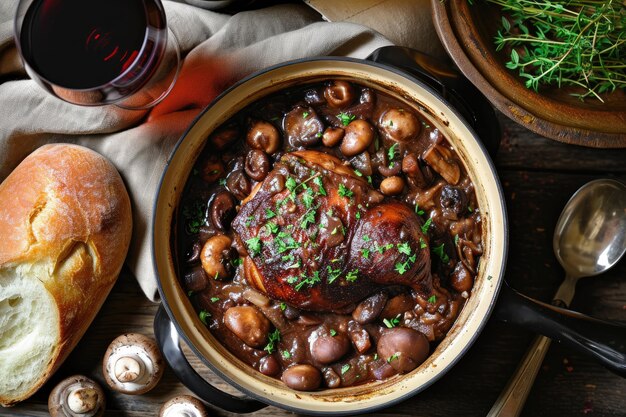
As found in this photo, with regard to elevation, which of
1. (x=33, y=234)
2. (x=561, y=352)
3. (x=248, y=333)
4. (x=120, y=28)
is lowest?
(x=561, y=352)

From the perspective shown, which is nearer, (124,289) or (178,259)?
(178,259)

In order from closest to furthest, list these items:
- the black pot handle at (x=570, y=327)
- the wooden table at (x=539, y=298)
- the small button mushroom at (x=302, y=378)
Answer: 1. the black pot handle at (x=570, y=327)
2. the small button mushroom at (x=302, y=378)
3. the wooden table at (x=539, y=298)

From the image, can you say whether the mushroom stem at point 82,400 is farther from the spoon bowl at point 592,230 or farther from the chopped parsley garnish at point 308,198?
the spoon bowl at point 592,230

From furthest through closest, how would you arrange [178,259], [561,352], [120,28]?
1. [561,352]
2. [178,259]
3. [120,28]

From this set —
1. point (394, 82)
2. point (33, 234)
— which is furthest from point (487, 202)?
point (33, 234)

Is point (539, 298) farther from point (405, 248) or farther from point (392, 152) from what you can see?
point (392, 152)

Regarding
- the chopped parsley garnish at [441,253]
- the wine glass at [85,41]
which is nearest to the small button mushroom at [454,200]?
the chopped parsley garnish at [441,253]

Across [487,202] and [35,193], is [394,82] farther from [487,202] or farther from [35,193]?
[35,193]
